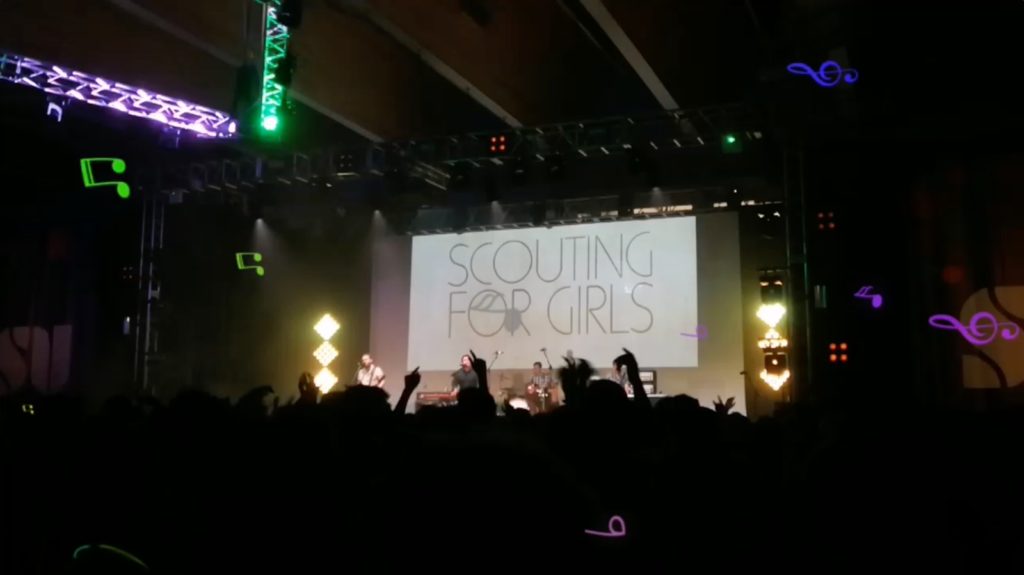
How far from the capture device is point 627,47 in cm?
848

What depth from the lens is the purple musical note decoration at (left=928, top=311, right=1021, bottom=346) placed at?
7.23 metres

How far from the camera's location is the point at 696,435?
2.11 metres

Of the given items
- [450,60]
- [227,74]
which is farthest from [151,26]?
[450,60]

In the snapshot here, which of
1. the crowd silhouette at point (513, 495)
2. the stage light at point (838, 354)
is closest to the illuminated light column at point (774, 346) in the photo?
the stage light at point (838, 354)

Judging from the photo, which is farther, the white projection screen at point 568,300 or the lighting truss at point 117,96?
the white projection screen at point 568,300

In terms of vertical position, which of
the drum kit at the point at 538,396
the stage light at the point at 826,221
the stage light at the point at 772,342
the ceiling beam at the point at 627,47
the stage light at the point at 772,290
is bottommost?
the drum kit at the point at 538,396

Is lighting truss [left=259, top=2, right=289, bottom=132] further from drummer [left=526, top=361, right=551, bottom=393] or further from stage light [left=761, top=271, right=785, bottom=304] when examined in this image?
stage light [left=761, top=271, right=785, bottom=304]

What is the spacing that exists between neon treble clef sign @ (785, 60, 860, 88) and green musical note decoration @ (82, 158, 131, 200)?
8444 millimetres

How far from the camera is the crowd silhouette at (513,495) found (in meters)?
1.64

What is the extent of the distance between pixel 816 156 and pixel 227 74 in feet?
22.6

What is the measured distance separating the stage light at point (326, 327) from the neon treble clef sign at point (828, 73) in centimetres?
716

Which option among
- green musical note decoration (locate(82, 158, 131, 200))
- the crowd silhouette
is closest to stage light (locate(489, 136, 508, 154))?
green musical note decoration (locate(82, 158, 131, 200))

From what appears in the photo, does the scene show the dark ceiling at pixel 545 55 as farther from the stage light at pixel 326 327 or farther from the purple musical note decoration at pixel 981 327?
the stage light at pixel 326 327

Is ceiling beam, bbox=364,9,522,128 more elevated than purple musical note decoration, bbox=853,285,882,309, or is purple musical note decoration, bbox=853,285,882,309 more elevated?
ceiling beam, bbox=364,9,522,128
